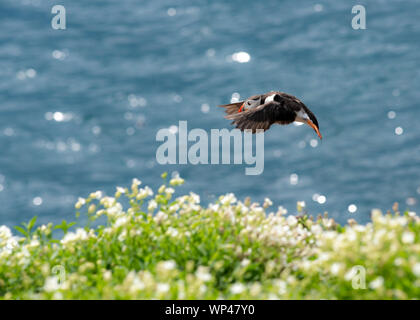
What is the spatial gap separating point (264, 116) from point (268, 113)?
0.25ft

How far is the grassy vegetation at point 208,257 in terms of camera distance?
483 cm

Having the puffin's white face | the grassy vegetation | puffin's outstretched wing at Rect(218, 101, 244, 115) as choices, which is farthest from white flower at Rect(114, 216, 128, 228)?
puffin's outstretched wing at Rect(218, 101, 244, 115)

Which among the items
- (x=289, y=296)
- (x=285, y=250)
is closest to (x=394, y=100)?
(x=285, y=250)

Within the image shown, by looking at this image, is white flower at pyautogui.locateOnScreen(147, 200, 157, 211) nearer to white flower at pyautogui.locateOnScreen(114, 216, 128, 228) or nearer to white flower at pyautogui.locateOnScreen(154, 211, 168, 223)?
white flower at pyautogui.locateOnScreen(154, 211, 168, 223)

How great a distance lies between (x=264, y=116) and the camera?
6.77m

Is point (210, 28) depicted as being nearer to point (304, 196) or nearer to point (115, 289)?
point (304, 196)

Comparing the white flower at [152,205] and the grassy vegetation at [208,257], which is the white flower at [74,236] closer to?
the grassy vegetation at [208,257]

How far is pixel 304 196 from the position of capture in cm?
1244

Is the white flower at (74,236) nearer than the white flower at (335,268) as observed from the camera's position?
No

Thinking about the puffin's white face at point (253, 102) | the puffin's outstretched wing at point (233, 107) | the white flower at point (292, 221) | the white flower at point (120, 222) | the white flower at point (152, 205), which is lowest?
the white flower at point (120, 222)

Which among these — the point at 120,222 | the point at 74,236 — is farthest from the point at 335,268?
the point at 74,236

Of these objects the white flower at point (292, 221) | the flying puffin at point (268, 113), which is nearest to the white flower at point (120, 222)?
the flying puffin at point (268, 113)

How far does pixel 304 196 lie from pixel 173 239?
22.5 ft

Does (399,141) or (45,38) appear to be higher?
(45,38)
